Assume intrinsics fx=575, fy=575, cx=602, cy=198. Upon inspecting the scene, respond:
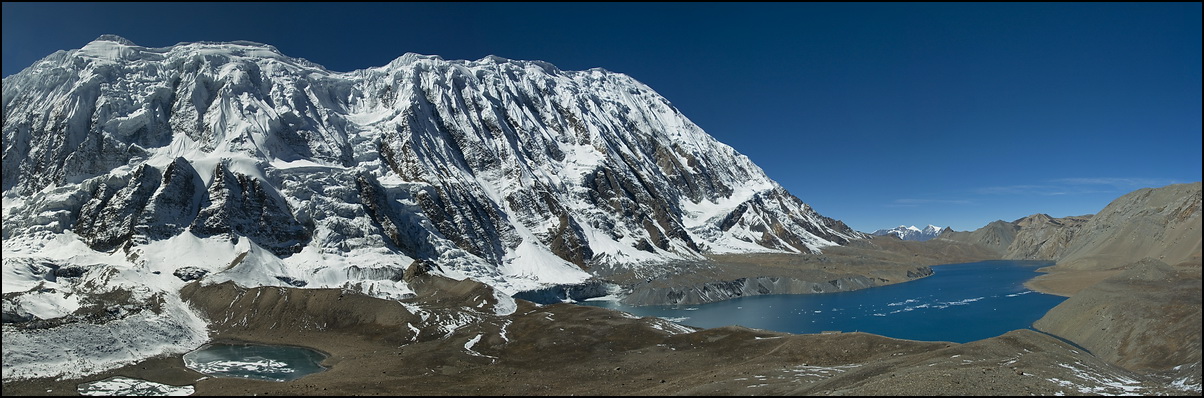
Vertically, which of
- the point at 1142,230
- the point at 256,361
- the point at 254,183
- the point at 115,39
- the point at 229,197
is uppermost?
the point at 115,39

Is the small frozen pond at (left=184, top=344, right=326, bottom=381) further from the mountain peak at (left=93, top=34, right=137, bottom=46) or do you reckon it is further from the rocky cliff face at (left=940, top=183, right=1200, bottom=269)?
the rocky cliff face at (left=940, top=183, right=1200, bottom=269)

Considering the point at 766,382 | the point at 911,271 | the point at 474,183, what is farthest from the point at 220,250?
the point at 911,271

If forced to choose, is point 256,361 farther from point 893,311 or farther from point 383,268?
point 893,311

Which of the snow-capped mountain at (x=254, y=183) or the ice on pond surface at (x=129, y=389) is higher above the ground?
the snow-capped mountain at (x=254, y=183)

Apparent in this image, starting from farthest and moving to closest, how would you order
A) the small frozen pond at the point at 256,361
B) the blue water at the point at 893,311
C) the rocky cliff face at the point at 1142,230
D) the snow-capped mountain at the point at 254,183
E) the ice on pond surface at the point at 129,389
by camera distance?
the rocky cliff face at the point at 1142,230 → the snow-capped mountain at the point at 254,183 → the blue water at the point at 893,311 → the small frozen pond at the point at 256,361 → the ice on pond surface at the point at 129,389

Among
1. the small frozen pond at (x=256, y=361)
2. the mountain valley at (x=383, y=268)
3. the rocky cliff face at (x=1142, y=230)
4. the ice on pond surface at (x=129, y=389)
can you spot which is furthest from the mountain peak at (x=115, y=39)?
the rocky cliff face at (x=1142, y=230)

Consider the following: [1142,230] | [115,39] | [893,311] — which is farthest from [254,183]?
[1142,230]

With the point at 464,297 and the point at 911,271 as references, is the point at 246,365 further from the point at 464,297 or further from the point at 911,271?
the point at 911,271

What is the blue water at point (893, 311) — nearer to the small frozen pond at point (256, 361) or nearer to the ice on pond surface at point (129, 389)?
the small frozen pond at point (256, 361)

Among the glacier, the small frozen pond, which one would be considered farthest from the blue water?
the small frozen pond
